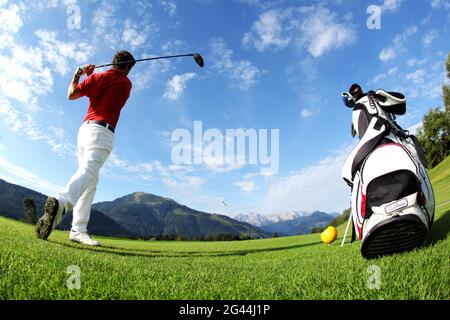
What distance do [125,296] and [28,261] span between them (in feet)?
6.22

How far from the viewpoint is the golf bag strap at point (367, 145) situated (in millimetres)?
4602

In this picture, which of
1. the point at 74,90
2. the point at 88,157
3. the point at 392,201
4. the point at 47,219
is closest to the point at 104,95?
the point at 74,90

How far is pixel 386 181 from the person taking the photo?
425 centimetres

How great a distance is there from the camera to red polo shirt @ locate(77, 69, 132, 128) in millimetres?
7109

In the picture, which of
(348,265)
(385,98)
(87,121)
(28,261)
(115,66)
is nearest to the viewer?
(28,261)

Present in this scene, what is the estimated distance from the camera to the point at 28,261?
3.75 m

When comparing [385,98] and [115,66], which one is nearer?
[385,98]

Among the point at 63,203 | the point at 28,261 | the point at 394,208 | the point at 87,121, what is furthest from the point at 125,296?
the point at 87,121

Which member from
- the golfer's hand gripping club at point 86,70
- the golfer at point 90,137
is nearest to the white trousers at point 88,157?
the golfer at point 90,137

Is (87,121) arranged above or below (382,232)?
above

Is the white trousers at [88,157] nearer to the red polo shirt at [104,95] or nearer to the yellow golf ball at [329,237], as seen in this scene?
the red polo shirt at [104,95]

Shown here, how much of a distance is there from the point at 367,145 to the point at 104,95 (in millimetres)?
5616

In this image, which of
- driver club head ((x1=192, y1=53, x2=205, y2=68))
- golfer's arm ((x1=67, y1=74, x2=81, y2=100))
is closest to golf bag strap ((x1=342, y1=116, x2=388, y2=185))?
golfer's arm ((x1=67, y1=74, x2=81, y2=100))
